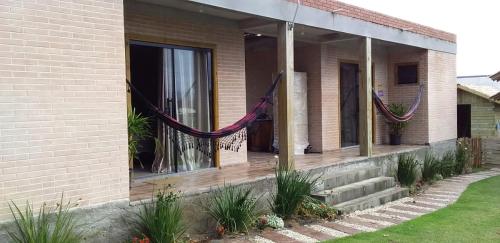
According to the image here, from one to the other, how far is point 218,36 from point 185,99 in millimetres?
1326

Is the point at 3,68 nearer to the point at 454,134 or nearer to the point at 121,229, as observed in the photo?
the point at 121,229

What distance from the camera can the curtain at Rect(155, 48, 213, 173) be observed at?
728 cm

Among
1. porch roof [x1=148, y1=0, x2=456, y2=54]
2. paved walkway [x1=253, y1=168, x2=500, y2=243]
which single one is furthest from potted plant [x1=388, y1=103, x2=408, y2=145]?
paved walkway [x1=253, y1=168, x2=500, y2=243]

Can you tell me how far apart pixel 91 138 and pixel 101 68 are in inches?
29.2

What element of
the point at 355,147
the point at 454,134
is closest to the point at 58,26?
the point at 355,147

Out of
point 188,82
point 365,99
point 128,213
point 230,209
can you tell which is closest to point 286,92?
point 188,82

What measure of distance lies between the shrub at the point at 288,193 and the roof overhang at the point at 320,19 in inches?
95.7

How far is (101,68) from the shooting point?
4.83 m

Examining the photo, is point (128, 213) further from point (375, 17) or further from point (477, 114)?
point (477, 114)

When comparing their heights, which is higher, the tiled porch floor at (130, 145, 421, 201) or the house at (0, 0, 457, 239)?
the house at (0, 0, 457, 239)

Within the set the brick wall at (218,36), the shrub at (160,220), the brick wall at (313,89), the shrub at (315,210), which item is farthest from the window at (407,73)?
the shrub at (160,220)

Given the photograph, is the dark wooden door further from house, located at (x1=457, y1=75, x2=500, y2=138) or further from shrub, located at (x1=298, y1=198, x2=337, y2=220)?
house, located at (x1=457, y1=75, x2=500, y2=138)

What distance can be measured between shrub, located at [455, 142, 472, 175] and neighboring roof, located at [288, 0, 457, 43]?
3044 mm

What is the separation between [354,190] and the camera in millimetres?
7621
